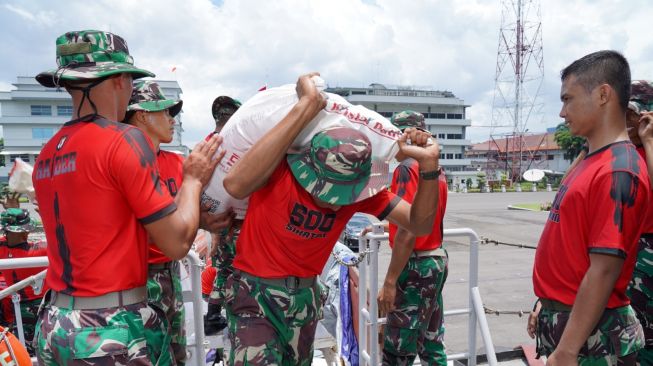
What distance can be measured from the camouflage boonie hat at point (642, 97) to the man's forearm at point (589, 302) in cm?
141

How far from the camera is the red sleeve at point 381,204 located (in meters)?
2.21

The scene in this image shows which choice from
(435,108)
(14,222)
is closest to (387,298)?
(14,222)

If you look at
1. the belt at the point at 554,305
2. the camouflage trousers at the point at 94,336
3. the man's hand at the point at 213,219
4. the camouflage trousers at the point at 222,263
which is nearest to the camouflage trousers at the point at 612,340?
the belt at the point at 554,305

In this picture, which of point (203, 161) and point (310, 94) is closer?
point (310, 94)

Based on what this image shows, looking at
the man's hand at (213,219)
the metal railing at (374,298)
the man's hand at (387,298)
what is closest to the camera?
the man's hand at (213,219)

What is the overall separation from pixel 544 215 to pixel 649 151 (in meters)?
21.3

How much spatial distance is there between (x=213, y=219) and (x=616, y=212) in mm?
1819

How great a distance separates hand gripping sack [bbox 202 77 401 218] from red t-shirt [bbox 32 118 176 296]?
0.40 m

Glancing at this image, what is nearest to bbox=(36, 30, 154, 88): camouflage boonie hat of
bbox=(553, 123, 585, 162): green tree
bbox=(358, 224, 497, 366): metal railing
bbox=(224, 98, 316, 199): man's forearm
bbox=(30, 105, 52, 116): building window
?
bbox=(224, 98, 316, 199): man's forearm

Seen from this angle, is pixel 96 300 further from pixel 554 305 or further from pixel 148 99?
pixel 554 305

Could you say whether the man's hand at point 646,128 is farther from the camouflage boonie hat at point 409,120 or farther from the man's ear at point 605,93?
the camouflage boonie hat at point 409,120

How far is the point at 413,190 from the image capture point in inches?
129

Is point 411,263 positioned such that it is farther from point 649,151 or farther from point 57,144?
point 57,144

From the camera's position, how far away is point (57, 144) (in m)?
1.68
